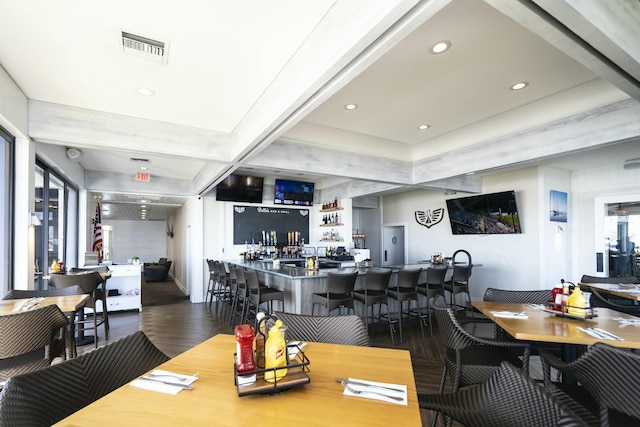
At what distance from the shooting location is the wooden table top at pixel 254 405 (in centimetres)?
103

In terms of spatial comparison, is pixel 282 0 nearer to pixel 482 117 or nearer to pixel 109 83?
pixel 109 83

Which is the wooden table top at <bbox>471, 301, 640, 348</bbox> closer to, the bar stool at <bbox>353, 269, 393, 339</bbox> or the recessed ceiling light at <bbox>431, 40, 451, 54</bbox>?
the bar stool at <bbox>353, 269, 393, 339</bbox>

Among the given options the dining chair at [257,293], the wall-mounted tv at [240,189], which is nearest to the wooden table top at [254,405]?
the dining chair at [257,293]

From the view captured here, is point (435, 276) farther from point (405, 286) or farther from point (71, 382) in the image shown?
point (71, 382)

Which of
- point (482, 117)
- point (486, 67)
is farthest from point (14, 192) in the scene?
point (482, 117)

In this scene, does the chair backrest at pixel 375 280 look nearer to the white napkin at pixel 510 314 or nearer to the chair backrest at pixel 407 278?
the chair backrest at pixel 407 278

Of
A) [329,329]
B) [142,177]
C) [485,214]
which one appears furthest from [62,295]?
[485,214]

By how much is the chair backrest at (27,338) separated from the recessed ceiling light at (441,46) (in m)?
3.46

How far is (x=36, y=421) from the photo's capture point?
107 centimetres

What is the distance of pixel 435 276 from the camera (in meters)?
5.02

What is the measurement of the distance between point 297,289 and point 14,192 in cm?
338

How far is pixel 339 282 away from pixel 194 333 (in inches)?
99.9

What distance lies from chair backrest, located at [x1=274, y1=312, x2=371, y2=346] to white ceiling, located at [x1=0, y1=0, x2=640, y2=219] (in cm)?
164

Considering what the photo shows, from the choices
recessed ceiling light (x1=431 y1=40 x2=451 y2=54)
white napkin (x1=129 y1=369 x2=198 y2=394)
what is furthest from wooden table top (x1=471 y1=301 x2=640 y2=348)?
recessed ceiling light (x1=431 y1=40 x2=451 y2=54)
